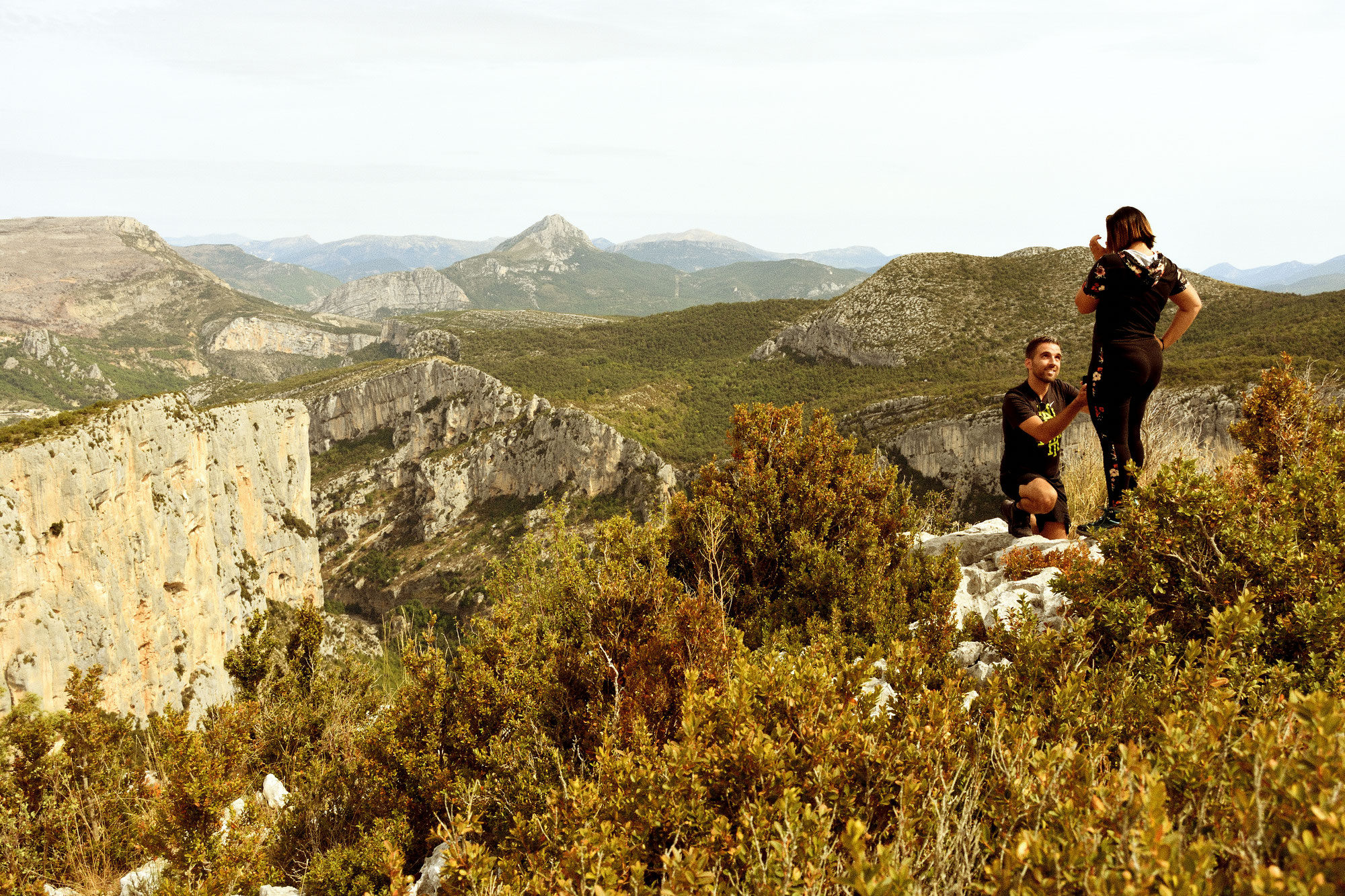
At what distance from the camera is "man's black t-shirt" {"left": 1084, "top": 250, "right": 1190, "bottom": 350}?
199 inches

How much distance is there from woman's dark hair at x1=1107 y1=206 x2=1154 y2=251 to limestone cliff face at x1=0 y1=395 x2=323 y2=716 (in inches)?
1246

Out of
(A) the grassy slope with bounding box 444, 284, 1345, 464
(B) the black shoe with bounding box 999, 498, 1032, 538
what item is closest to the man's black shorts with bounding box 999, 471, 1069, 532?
(B) the black shoe with bounding box 999, 498, 1032, 538

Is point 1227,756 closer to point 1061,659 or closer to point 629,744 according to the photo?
point 1061,659

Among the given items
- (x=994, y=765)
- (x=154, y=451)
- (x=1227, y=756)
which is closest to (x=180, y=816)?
(x=994, y=765)

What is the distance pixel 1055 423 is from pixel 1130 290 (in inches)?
47.8

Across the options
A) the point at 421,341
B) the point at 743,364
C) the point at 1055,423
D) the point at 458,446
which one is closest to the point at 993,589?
the point at 1055,423

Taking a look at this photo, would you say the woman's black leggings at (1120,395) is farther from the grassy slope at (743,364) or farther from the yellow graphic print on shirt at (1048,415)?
the grassy slope at (743,364)

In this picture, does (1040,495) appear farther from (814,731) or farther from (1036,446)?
(814,731)

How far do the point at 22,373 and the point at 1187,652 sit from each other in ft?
679

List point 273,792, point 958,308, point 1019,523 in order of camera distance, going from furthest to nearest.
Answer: point 958,308 → point 273,792 → point 1019,523

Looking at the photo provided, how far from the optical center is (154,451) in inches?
1342

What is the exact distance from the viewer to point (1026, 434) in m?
5.97

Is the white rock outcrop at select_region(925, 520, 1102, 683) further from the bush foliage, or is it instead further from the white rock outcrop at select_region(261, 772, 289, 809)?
the white rock outcrop at select_region(261, 772, 289, 809)

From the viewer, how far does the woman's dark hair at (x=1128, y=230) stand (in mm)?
5238
